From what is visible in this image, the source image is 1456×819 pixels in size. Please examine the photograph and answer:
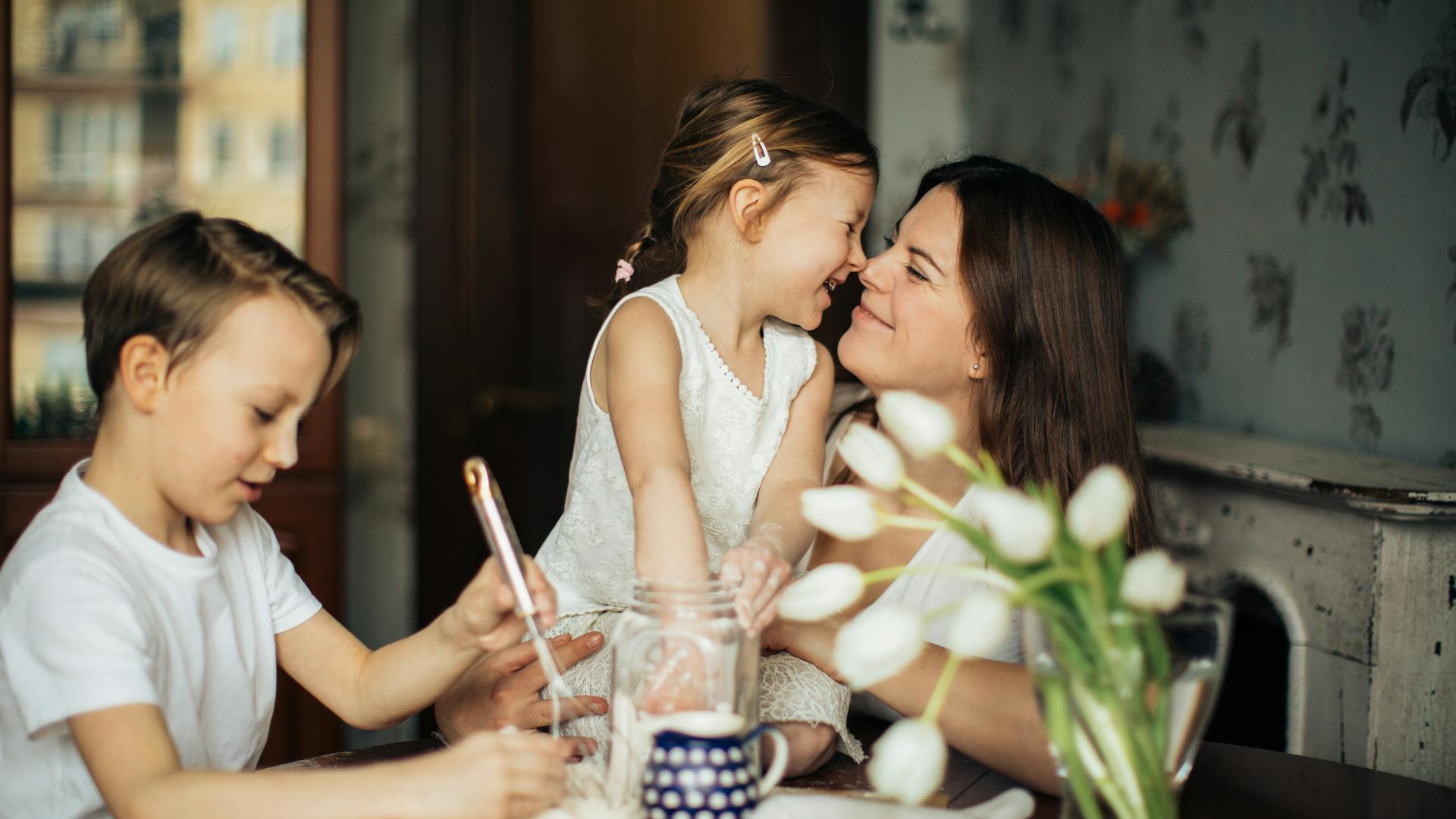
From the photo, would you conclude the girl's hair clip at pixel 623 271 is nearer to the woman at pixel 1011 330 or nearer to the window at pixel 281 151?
the woman at pixel 1011 330

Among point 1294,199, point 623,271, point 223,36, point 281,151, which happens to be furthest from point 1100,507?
point 223,36

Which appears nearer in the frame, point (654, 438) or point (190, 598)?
point (190, 598)

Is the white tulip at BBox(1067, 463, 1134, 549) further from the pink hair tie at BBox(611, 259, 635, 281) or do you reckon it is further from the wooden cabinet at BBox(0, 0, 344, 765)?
the wooden cabinet at BBox(0, 0, 344, 765)

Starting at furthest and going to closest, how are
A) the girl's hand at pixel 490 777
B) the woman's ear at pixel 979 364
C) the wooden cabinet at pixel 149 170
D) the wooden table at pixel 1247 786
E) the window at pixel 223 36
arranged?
1. the window at pixel 223 36
2. the wooden cabinet at pixel 149 170
3. the woman's ear at pixel 979 364
4. the wooden table at pixel 1247 786
5. the girl's hand at pixel 490 777

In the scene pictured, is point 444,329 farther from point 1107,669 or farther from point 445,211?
point 1107,669

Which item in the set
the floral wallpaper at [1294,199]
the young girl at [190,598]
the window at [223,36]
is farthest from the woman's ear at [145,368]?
the window at [223,36]

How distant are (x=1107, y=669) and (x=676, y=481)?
56cm

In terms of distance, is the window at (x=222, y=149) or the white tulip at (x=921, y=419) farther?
the window at (x=222, y=149)

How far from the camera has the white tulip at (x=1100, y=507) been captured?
2.20ft

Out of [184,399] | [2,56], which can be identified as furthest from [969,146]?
[184,399]

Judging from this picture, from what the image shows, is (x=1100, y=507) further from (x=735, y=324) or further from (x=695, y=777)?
(x=735, y=324)

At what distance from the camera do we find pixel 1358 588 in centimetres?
162

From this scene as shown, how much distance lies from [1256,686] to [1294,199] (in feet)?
2.92

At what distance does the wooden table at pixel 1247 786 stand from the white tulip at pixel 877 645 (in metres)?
0.41
